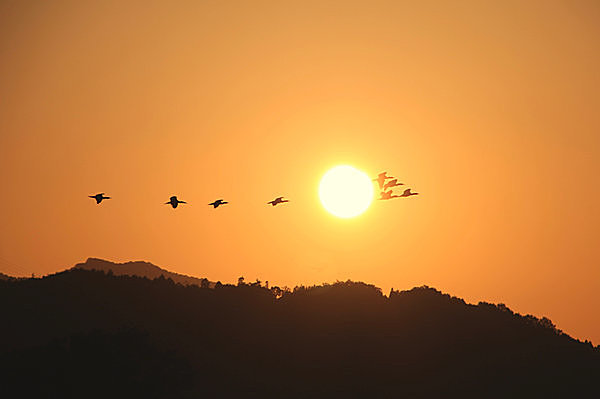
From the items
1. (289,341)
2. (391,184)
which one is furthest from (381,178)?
(289,341)

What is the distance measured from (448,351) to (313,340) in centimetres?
2054

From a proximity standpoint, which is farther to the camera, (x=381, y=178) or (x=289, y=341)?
(x=289, y=341)

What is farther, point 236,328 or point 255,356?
point 236,328

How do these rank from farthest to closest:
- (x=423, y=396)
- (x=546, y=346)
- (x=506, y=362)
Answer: (x=546, y=346) < (x=506, y=362) < (x=423, y=396)

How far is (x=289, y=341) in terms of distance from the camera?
476 ft

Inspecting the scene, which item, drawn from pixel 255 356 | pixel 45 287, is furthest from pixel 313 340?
pixel 45 287

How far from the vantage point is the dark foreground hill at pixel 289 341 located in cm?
11280

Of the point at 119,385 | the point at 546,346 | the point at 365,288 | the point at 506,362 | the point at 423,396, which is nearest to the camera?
the point at 119,385

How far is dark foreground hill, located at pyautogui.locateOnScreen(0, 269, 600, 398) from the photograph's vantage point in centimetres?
11280

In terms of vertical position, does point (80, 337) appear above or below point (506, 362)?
below

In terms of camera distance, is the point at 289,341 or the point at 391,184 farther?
the point at 289,341

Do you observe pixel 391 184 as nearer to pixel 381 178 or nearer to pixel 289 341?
pixel 381 178

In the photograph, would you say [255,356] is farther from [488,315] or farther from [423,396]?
[488,315]

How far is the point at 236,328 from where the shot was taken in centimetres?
14850
